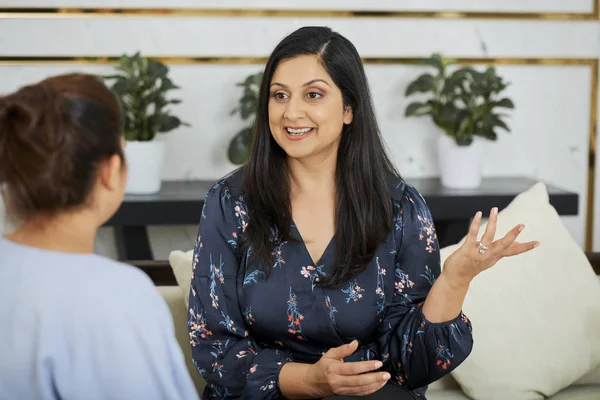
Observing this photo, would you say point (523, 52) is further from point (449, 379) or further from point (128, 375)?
point (128, 375)

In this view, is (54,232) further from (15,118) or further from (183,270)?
(183,270)

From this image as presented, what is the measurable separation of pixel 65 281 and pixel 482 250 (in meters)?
0.94

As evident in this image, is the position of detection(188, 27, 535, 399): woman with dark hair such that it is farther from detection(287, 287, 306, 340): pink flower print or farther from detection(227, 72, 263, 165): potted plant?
detection(227, 72, 263, 165): potted plant

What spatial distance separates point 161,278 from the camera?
8.04ft

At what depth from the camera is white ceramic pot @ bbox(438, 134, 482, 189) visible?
3410 mm

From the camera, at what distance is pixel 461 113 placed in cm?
344

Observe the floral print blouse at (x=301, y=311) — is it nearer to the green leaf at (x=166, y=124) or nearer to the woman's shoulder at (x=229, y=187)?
the woman's shoulder at (x=229, y=187)

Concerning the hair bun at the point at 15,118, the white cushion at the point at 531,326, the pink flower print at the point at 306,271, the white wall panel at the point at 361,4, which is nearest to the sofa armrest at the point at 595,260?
the white cushion at the point at 531,326

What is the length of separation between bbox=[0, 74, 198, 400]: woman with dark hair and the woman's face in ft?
2.67

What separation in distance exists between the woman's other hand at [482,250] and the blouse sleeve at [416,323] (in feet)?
0.49

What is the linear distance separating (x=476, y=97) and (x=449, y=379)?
4.64 ft

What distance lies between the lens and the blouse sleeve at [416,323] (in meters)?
1.94

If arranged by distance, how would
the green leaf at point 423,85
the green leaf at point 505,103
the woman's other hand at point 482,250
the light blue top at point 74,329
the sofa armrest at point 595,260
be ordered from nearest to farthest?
1. the light blue top at point 74,329
2. the woman's other hand at point 482,250
3. the sofa armrest at point 595,260
4. the green leaf at point 505,103
5. the green leaf at point 423,85

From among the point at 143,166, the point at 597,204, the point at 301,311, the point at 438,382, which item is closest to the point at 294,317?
the point at 301,311
